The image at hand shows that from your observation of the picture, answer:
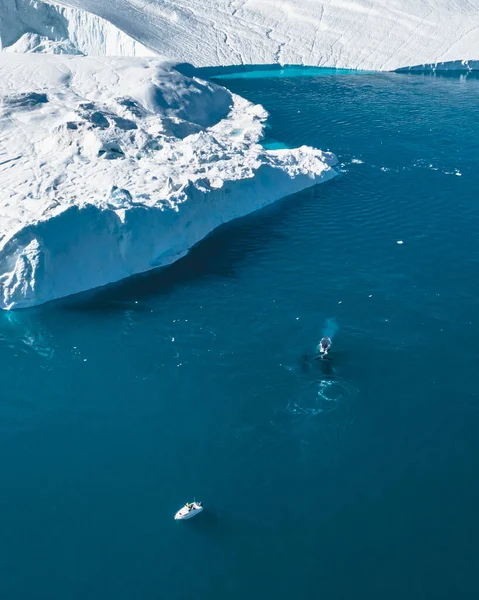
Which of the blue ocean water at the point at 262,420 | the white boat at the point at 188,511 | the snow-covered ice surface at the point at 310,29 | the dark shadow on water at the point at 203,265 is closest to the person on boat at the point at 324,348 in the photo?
the blue ocean water at the point at 262,420

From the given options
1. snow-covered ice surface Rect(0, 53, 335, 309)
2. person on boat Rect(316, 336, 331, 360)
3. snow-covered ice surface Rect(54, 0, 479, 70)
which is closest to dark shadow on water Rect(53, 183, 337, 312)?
snow-covered ice surface Rect(0, 53, 335, 309)

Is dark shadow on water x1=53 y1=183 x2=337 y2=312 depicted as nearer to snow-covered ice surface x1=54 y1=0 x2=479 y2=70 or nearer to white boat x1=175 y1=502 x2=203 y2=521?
white boat x1=175 y1=502 x2=203 y2=521

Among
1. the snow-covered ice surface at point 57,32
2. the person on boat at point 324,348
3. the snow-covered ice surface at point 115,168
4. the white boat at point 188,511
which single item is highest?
the snow-covered ice surface at point 57,32

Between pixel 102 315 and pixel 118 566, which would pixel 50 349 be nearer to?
pixel 102 315

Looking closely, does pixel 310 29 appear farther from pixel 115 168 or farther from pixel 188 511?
pixel 188 511

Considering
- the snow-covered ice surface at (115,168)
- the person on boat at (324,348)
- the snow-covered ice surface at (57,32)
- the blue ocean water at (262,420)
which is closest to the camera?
the blue ocean water at (262,420)

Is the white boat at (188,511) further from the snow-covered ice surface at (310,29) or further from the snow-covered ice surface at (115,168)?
the snow-covered ice surface at (310,29)

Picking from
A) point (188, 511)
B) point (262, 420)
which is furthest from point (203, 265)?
point (188, 511)
